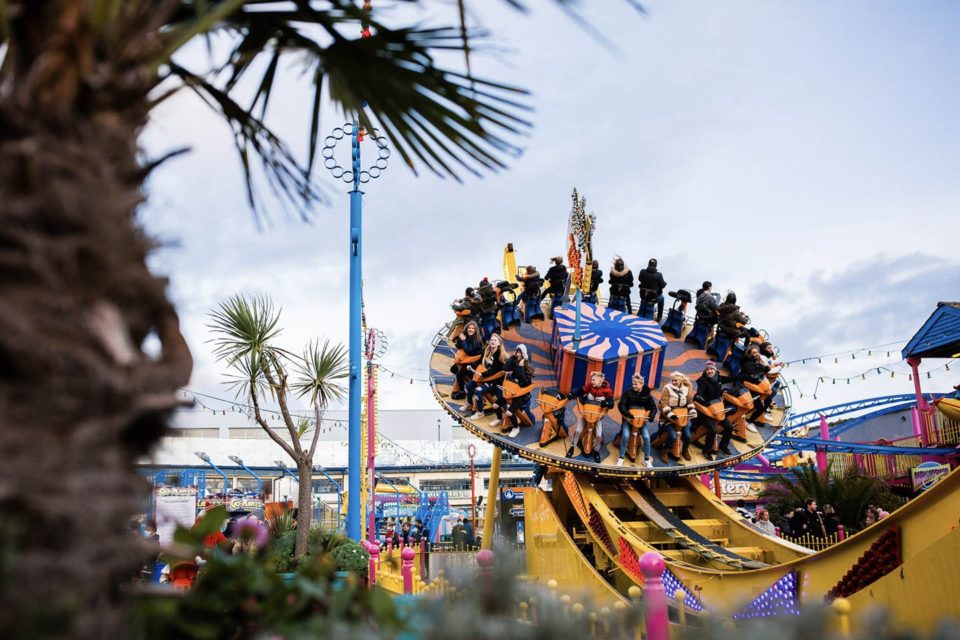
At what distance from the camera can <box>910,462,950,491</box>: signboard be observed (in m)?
19.5

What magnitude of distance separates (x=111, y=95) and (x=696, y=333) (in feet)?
40.6

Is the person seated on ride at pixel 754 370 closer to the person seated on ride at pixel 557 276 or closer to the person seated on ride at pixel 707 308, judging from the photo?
the person seated on ride at pixel 707 308

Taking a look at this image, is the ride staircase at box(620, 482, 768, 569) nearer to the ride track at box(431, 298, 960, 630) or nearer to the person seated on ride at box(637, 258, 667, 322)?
the ride track at box(431, 298, 960, 630)

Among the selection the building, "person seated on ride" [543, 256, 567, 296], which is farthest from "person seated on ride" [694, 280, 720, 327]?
the building

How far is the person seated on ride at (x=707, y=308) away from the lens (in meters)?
12.9

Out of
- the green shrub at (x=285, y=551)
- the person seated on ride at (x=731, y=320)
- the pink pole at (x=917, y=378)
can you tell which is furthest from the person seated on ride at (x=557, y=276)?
the pink pole at (x=917, y=378)

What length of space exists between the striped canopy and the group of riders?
0.56 meters

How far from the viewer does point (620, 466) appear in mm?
10188

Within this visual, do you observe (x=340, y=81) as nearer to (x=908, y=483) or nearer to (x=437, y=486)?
(x=908, y=483)

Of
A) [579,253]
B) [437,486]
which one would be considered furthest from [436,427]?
[579,253]

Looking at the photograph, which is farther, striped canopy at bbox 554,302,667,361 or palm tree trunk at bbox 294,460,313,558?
palm tree trunk at bbox 294,460,313,558

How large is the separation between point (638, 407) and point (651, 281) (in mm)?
3859

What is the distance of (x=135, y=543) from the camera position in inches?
70.7

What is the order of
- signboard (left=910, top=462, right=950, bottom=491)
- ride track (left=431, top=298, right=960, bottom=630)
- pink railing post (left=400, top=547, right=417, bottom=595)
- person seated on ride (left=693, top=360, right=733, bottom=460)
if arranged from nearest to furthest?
1. ride track (left=431, top=298, right=960, bottom=630)
2. pink railing post (left=400, top=547, right=417, bottom=595)
3. person seated on ride (left=693, top=360, right=733, bottom=460)
4. signboard (left=910, top=462, right=950, bottom=491)
